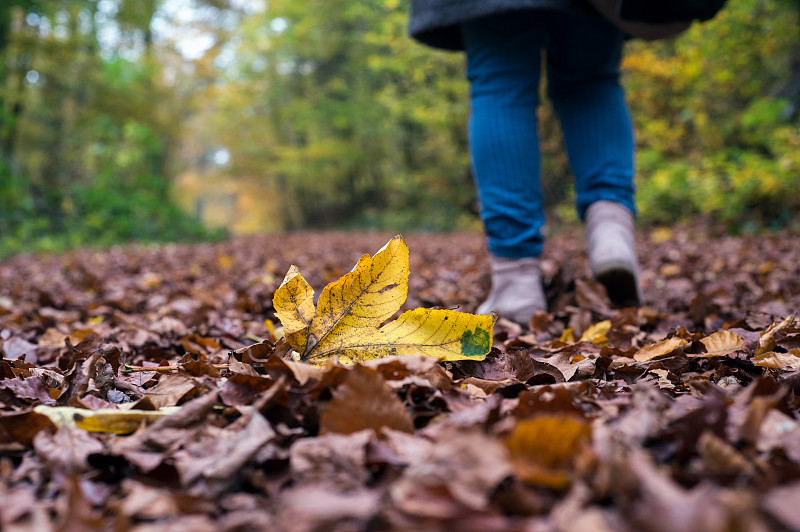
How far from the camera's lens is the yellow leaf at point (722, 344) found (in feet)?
3.49

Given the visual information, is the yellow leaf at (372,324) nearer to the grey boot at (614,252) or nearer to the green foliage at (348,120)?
A: the grey boot at (614,252)

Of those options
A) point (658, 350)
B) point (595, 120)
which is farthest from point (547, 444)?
point (595, 120)

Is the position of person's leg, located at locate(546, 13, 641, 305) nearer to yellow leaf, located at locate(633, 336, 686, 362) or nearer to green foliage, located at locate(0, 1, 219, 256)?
yellow leaf, located at locate(633, 336, 686, 362)

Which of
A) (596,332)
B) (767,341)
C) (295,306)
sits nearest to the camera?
(295,306)

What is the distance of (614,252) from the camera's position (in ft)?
5.74

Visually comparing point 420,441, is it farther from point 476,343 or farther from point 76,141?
point 76,141

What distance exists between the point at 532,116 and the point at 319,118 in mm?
16771

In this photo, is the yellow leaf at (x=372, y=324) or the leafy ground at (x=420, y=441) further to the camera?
the yellow leaf at (x=372, y=324)

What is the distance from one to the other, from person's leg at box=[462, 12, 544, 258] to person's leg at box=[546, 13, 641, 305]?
180mm

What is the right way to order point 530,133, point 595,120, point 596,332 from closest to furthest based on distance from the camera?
point 596,332, point 530,133, point 595,120

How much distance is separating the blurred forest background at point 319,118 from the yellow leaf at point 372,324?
177 inches

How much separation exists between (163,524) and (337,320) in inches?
18.0

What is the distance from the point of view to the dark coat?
1.64 metres

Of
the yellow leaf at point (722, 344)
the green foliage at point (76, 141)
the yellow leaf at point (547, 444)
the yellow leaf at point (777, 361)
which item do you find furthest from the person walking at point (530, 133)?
the green foliage at point (76, 141)
